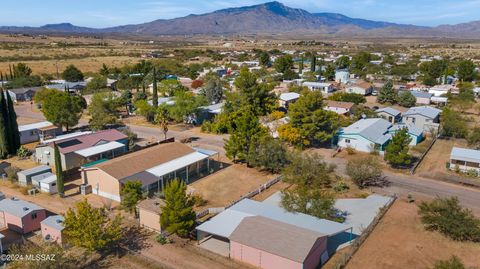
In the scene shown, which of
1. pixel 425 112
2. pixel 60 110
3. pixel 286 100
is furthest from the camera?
pixel 286 100

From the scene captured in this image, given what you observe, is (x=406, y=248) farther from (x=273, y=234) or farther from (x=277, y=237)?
(x=273, y=234)

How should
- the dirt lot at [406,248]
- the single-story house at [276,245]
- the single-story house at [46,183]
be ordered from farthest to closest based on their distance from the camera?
the single-story house at [46,183] < the dirt lot at [406,248] < the single-story house at [276,245]

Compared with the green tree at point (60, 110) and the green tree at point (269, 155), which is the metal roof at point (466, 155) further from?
the green tree at point (60, 110)

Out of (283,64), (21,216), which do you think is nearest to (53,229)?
(21,216)

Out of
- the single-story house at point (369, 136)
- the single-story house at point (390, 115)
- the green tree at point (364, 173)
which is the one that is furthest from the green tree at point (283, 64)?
the green tree at point (364, 173)

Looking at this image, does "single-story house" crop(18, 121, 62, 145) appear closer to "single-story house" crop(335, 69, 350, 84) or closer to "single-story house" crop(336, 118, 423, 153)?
"single-story house" crop(336, 118, 423, 153)

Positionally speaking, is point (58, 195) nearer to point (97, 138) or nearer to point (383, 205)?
point (97, 138)

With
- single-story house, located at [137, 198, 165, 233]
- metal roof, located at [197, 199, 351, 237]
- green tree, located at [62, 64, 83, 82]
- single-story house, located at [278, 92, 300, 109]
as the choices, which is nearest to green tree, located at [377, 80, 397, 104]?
single-story house, located at [278, 92, 300, 109]
